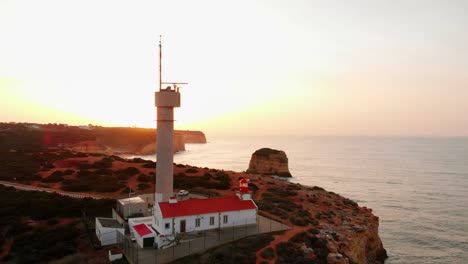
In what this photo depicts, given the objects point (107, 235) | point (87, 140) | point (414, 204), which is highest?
point (87, 140)

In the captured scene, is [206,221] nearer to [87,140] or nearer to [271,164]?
[271,164]

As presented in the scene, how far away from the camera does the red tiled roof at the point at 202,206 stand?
73.3 feet

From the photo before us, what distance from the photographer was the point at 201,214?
901 inches

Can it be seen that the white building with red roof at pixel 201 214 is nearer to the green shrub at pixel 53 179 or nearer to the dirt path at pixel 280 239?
the dirt path at pixel 280 239

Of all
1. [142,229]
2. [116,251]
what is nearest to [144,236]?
[142,229]

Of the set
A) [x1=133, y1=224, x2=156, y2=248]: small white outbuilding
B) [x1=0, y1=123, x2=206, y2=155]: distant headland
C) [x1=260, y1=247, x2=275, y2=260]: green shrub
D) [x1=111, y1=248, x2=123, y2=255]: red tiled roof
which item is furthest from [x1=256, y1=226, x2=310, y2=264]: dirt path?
[x1=0, y1=123, x2=206, y2=155]: distant headland

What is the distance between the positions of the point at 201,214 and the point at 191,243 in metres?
2.45

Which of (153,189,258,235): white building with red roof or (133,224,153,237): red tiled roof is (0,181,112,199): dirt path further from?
(153,189,258,235): white building with red roof

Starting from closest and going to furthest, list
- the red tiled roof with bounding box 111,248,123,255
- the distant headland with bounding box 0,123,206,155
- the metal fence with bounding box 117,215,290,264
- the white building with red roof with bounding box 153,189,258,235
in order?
the metal fence with bounding box 117,215,290,264, the red tiled roof with bounding box 111,248,123,255, the white building with red roof with bounding box 153,189,258,235, the distant headland with bounding box 0,123,206,155

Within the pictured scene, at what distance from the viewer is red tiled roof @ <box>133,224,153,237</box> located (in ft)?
68.9

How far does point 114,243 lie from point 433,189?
2793 inches

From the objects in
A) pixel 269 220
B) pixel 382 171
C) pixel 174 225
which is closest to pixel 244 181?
pixel 269 220

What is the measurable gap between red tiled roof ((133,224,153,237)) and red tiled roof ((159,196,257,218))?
133 centimetres

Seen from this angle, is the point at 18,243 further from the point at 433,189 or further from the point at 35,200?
the point at 433,189
